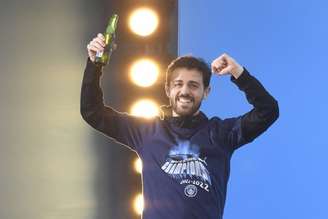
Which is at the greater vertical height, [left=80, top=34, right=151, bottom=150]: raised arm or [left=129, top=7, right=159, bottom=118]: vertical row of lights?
[left=129, top=7, right=159, bottom=118]: vertical row of lights

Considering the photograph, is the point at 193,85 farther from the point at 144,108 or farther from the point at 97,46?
the point at 144,108

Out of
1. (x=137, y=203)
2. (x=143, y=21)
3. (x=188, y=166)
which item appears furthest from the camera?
(x=137, y=203)

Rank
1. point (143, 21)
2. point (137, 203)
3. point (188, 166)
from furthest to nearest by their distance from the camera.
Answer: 1. point (137, 203)
2. point (143, 21)
3. point (188, 166)

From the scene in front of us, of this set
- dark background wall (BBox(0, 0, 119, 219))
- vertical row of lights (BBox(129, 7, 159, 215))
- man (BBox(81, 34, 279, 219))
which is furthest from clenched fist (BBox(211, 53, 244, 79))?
dark background wall (BBox(0, 0, 119, 219))

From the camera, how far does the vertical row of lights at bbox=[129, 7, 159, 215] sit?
49.3 inches

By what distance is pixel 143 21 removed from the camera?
4.12 ft

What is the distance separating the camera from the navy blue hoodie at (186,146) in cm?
97

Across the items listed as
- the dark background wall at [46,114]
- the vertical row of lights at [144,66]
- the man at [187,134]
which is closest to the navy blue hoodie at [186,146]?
the man at [187,134]

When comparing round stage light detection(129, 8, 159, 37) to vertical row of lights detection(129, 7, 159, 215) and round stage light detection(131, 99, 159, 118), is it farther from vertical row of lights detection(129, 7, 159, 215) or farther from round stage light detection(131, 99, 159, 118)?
round stage light detection(131, 99, 159, 118)

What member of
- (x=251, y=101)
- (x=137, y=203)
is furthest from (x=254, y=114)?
(x=137, y=203)

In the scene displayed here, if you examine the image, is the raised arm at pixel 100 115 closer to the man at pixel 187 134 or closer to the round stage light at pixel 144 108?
the man at pixel 187 134

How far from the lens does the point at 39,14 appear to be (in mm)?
1318

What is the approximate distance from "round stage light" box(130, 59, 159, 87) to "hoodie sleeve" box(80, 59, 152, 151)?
0.72 feet

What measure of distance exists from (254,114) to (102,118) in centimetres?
24
